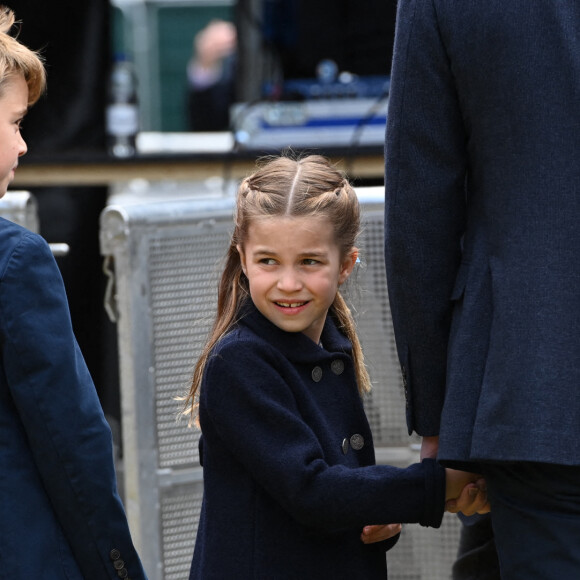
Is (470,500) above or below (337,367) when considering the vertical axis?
below

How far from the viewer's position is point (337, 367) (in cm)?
222

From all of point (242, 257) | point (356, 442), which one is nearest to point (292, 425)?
point (356, 442)

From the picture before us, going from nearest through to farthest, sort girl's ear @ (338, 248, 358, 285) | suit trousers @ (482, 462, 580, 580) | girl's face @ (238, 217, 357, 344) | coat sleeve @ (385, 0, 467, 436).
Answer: suit trousers @ (482, 462, 580, 580) → coat sleeve @ (385, 0, 467, 436) → girl's face @ (238, 217, 357, 344) → girl's ear @ (338, 248, 358, 285)

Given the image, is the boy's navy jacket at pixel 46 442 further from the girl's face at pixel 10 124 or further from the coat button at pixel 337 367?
the coat button at pixel 337 367

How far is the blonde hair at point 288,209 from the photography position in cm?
219

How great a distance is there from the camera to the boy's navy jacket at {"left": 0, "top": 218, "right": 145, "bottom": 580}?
195 centimetres

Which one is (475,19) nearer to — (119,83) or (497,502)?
(497,502)

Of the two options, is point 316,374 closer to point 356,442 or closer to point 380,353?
point 356,442

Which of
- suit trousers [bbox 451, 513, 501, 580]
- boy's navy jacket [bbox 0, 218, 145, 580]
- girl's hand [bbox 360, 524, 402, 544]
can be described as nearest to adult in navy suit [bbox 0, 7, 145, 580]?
boy's navy jacket [bbox 0, 218, 145, 580]

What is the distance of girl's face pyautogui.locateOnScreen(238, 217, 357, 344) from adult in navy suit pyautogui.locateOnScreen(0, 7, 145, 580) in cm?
34

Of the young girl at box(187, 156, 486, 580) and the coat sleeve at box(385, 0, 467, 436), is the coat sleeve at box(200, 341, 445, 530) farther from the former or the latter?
the coat sleeve at box(385, 0, 467, 436)

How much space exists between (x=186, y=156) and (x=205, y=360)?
12.4 ft

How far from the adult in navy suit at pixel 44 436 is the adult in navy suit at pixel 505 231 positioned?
1.83 feet

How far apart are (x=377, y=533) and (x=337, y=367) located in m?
0.29
